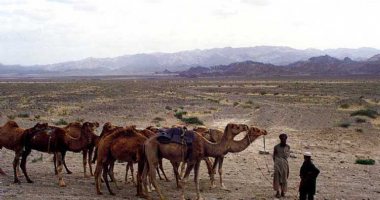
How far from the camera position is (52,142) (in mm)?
14391

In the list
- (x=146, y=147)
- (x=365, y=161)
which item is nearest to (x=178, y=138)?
(x=146, y=147)

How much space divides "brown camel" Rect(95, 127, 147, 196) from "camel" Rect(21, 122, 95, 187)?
1339mm

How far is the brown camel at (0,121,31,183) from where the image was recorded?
571 inches

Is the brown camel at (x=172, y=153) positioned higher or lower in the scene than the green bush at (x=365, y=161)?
higher

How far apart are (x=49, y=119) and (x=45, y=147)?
21667 millimetres

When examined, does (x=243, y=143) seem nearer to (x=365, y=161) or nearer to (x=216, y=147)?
(x=216, y=147)

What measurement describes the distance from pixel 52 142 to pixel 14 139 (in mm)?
1240

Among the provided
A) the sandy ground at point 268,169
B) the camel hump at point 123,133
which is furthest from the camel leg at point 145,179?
the camel hump at point 123,133

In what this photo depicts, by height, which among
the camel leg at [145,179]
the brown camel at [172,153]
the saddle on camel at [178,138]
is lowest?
the camel leg at [145,179]

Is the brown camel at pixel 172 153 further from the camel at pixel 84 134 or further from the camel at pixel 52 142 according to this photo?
the camel at pixel 52 142

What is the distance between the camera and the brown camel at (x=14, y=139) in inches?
571

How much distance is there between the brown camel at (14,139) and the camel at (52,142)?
0.16 metres

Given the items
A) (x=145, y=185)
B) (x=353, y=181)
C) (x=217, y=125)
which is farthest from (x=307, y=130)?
(x=145, y=185)

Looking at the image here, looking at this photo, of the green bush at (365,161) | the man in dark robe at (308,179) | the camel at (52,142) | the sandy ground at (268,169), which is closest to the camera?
the man in dark robe at (308,179)
